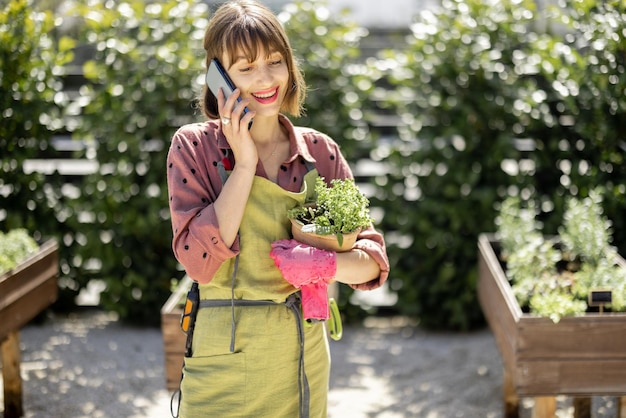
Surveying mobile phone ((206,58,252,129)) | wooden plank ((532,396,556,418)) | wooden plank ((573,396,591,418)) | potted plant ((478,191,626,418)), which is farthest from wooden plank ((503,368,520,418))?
mobile phone ((206,58,252,129))

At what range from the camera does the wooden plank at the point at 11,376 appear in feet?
12.0

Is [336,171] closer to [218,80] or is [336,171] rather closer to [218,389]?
[218,80]

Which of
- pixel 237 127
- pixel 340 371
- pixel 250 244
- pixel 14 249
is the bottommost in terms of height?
pixel 340 371

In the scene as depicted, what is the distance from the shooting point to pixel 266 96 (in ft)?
6.98

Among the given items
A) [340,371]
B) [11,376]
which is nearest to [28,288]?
[11,376]

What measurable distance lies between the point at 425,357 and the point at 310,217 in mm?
2584

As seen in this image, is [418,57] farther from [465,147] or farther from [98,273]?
[98,273]

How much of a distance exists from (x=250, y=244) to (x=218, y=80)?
1.39 ft

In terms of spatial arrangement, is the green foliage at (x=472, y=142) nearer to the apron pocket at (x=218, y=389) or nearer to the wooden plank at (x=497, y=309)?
the wooden plank at (x=497, y=309)

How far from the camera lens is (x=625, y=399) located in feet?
10.3

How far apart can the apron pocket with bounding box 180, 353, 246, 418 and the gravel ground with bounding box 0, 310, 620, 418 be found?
69.9 inches

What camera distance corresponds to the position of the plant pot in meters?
2.07

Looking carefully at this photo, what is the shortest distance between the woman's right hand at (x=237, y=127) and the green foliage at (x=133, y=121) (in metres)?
2.71

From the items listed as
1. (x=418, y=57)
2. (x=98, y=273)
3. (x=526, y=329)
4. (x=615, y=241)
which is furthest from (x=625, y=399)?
(x=98, y=273)
